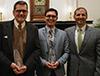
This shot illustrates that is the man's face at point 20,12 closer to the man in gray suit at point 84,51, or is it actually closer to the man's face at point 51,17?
the man's face at point 51,17

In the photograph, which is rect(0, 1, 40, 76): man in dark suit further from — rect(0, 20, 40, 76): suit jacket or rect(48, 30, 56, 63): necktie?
rect(48, 30, 56, 63): necktie

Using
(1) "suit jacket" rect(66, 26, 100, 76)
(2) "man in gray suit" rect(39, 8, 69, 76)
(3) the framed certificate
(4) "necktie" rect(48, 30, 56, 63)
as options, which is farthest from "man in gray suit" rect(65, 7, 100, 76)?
(3) the framed certificate

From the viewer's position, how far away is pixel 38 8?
689 cm

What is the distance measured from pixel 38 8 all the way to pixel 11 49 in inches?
149

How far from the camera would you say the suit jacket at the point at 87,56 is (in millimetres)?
3549

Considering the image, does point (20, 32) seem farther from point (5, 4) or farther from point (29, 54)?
point (5, 4)

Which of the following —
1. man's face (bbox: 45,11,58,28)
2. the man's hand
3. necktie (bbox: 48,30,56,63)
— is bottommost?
the man's hand

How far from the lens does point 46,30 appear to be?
3.64 metres

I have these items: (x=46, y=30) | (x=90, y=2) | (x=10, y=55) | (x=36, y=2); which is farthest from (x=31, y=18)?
(x=10, y=55)

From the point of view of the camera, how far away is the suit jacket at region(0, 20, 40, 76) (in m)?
3.23

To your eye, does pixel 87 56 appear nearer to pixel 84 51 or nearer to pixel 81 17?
pixel 84 51

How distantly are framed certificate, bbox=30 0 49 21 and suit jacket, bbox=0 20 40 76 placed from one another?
3512 millimetres

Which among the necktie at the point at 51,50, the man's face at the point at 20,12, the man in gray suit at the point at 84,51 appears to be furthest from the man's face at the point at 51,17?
the man's face at the point at 20,12

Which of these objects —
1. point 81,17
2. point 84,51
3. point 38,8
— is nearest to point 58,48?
point 84,51
